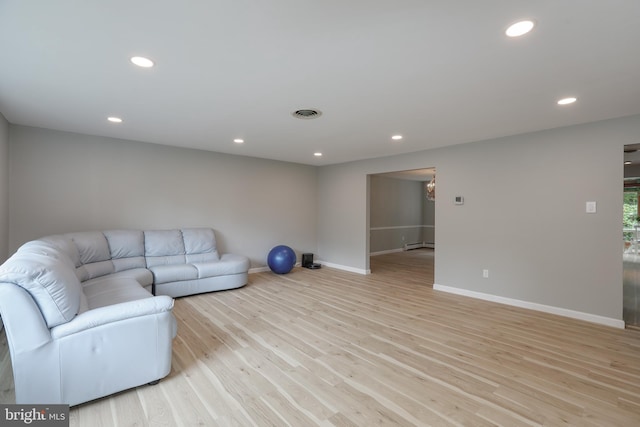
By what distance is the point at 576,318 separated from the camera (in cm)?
359

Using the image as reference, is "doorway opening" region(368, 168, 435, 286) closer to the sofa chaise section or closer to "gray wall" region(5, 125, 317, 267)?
"gray wall" region(5, 125, 317, 267)

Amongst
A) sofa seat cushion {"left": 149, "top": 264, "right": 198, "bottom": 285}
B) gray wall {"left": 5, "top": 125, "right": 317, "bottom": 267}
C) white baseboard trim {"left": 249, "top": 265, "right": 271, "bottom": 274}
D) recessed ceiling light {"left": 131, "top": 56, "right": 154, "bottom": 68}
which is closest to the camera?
recessed ceiling light {"left": 131, "top": 56, "right": 154, "bottom": 68}

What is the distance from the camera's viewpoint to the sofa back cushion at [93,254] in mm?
3760

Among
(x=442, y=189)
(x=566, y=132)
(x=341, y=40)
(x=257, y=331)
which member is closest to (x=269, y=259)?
(x=257, y=331)

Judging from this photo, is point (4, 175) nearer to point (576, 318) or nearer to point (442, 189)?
point (442, 189)

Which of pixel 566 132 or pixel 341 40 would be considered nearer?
pixel 341 40

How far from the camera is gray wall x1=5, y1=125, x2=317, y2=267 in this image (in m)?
3.97

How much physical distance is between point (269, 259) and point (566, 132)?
5.19 metres

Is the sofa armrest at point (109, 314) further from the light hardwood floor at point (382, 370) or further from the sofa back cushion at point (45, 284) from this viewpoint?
the light hardwood floor at point (382, 370)

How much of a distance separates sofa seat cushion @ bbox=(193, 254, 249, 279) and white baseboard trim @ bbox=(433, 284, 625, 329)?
11.2ft

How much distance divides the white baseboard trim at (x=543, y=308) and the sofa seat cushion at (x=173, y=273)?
409cm

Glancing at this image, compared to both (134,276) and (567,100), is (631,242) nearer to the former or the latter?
(567,100)

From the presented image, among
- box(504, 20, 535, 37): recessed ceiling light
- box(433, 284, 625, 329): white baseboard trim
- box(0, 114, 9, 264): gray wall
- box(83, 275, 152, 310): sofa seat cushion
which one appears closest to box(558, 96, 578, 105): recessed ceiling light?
box(504, 20, 535, 37): recessed ceiling light

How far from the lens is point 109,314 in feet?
6.66
